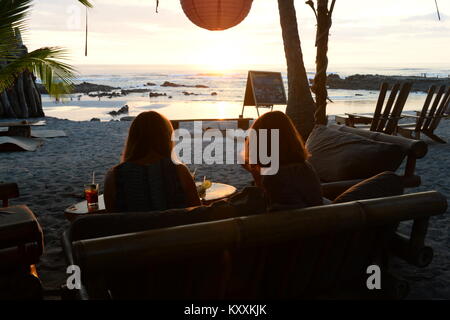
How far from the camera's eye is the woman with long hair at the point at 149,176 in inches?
83.9

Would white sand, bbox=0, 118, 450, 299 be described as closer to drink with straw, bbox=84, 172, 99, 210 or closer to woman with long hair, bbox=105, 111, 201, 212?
drink with straw, bbox=84, 172, 99, 210

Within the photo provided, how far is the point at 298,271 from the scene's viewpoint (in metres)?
1.81

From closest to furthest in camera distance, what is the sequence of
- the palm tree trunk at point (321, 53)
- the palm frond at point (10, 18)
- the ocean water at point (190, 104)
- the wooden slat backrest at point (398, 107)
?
1. the palm frond at point (10, 18)
2. the palm tree trunk at point (321, 53)
3. the wooden slat backrest at point (398, 107)
4. the ocean water at point (190, 104)

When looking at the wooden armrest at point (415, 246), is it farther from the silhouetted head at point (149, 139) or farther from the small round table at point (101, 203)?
the small round table at point (101, 203)

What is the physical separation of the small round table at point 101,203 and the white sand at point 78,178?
18.0 inches

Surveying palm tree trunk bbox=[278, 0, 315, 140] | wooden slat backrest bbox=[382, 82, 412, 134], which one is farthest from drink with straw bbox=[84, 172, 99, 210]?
wooden slat backrest bbox=[382, 82, 412, 134]

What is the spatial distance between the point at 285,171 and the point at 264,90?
883 cm

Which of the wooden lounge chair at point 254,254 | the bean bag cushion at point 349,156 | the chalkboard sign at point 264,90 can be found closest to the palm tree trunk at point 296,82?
the chalkboard sign at point 264,90

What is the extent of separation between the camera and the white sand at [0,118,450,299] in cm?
304

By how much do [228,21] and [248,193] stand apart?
9.08ft

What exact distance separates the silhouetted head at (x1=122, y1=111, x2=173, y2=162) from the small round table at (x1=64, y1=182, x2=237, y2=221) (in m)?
0.93
